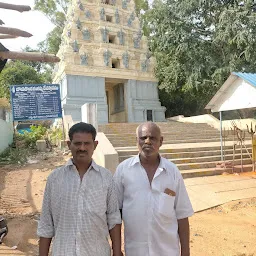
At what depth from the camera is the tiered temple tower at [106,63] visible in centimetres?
1680

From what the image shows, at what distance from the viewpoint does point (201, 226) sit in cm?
436

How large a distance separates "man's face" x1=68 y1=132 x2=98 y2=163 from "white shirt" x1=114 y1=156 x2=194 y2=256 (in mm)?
310

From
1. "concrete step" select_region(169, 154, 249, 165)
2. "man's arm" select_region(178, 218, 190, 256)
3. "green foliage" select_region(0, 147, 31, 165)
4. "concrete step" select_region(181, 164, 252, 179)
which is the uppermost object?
"man's arm" select_region(178, 218, 190, 256)

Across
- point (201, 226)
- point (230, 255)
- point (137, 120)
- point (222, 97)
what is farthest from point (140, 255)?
point (137, 120)

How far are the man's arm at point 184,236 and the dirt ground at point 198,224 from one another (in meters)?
1.78

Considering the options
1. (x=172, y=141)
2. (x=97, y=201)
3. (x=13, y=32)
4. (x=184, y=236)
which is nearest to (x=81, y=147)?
(x=97, y=201)

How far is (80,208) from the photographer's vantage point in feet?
5.60

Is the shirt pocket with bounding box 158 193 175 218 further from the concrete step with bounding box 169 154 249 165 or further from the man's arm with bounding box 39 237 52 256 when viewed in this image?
the concrete step with bounding box 169 154 249 165

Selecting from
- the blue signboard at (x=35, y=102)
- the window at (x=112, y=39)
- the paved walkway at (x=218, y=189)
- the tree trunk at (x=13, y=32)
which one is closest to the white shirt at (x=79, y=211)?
the tree trunk at (x=13, y=32)

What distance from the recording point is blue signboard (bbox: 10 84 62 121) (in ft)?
34.2

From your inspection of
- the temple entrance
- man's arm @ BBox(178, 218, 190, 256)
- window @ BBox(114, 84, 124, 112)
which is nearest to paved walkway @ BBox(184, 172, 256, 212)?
man's arm @ BBox(178, 218, 190, 256)

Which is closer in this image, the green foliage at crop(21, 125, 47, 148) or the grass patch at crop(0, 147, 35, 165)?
the grass patch at crop(0, 147, 35, 165)

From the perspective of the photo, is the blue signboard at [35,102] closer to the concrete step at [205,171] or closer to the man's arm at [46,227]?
the concrete step at [205,171]

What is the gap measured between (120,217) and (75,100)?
15193mm
